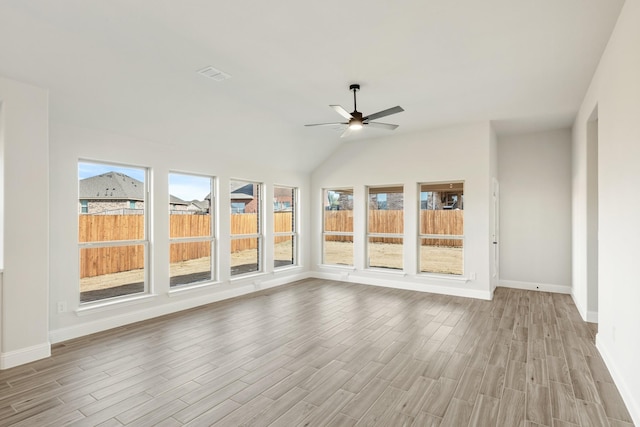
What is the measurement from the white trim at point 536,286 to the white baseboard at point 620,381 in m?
2.98

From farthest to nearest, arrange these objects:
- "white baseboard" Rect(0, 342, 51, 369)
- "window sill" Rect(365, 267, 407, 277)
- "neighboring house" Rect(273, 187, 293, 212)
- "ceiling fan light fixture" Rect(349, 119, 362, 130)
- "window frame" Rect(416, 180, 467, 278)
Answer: "neighboring house" Rect(273, 187, 293, 212), "window sill" Rect(365, 267, 407, 277), "window frame" Rect(416, 180, 467, 278), "ceiling fan light fixture" Rect(349, 119, 362, 130), "white baseboard" Rect(0, 342, 51, 369)

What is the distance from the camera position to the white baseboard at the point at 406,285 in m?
5.88

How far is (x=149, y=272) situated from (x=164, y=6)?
3540mm

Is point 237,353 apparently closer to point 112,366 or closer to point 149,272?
point 112,366

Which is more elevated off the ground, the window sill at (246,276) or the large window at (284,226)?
the large window at (284,226)

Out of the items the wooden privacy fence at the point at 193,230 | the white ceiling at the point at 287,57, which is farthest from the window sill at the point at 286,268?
the white ceiling at the point at 287,57

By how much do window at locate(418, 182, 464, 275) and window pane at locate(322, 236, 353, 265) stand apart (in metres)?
1.63

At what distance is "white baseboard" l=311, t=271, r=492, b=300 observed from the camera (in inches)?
231

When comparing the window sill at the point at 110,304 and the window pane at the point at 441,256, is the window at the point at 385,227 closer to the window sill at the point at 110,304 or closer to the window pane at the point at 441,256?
the window pane at the point at 441,256

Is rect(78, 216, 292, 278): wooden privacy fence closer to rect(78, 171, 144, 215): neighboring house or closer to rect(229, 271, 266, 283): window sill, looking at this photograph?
rect(78, 171, 144, 215): neighboring house

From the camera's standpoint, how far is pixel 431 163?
20.9 ft

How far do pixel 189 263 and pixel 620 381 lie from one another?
5.35 metres

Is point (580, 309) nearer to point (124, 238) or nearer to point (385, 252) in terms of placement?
point (385, 252)

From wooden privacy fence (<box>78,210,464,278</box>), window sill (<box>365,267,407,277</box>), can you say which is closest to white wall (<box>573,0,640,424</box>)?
wooden privacy fence (<box>78,210,464,278</box>)
